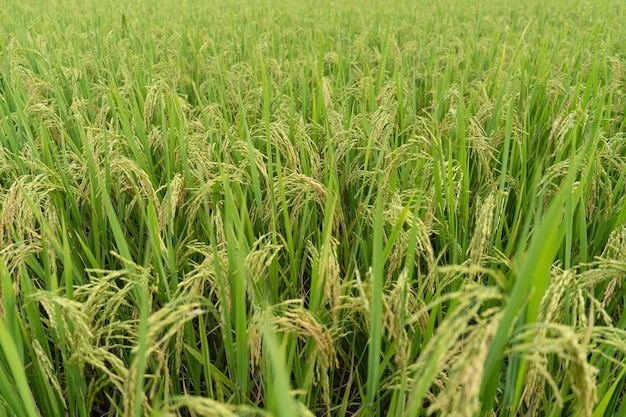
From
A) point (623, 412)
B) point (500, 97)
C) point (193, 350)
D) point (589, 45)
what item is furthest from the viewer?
point (589, 45)

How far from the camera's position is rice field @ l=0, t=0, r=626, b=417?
0.72m

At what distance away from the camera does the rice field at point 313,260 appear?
2.35ft

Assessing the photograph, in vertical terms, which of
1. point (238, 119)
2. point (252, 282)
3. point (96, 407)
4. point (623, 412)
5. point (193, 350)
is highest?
point (238, 119)

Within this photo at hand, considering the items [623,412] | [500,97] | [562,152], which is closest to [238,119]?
[500,97]

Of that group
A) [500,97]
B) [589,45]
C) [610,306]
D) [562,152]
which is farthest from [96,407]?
[589,45]

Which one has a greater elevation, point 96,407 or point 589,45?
point 589,45

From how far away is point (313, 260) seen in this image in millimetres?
1100

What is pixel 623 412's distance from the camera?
954 mm

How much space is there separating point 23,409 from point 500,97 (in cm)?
179

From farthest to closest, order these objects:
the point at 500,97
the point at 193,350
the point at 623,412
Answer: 1. the point at 500,97
2. the point at 193,350
3. the point at 623,412

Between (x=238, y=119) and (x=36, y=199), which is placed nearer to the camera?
(x=36, y=199)

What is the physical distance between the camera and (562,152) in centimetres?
155

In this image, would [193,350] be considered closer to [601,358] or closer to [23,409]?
[23,409]

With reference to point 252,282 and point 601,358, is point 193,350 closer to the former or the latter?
point 252,282
